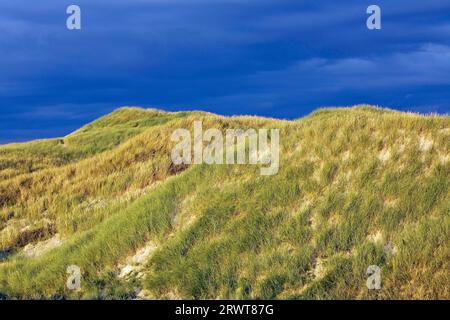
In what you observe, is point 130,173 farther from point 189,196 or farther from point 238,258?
point 238,258

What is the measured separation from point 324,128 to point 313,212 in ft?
13.9

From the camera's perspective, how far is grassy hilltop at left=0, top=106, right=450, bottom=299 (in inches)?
533

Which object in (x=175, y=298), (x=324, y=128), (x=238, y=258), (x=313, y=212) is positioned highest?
(x=324, y=128)

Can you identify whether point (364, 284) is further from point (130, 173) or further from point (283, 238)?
point (130, 173)

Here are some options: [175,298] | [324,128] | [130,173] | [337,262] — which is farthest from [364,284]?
[130,173]

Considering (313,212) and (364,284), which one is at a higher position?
(313,212)

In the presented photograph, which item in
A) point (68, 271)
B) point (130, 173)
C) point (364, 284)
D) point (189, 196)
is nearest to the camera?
point (364, 284)

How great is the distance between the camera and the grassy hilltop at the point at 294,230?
13.5 metres

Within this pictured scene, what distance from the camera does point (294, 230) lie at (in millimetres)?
14992

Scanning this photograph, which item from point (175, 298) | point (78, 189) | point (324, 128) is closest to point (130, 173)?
point (78, 189)

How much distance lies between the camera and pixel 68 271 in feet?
54.9

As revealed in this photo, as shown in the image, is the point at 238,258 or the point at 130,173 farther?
the point at 130,173

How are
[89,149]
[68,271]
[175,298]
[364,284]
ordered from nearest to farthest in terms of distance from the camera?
[364,284] < [175,298] < [68,271] < [89,149]
